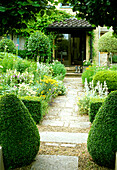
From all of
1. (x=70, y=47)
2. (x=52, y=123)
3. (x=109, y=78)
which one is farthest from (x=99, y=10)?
(x=70, y=47)

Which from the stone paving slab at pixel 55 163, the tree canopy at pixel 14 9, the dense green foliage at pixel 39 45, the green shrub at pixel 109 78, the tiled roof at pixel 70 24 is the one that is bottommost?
the stone paving slab at pixel 55 163

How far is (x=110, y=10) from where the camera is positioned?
7.89ft

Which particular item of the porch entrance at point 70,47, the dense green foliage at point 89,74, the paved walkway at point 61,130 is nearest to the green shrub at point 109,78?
the dense green foliage at point 89,74

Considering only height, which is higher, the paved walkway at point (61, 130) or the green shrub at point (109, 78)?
the green shrub at point (109, 78)

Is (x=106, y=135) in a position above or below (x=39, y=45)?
below

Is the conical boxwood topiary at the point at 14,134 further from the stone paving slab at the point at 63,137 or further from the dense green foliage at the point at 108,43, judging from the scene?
the dense green foliage at the point at 108,43

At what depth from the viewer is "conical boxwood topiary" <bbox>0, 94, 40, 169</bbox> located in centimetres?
271

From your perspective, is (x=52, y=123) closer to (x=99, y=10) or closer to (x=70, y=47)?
(x=99, y=10)

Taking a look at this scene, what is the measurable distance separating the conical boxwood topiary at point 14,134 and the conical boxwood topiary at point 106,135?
0.86 meters

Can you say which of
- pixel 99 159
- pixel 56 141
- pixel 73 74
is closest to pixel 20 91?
pixel 56 141

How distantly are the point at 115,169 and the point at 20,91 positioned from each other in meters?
3.92

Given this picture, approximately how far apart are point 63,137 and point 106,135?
1612 mm

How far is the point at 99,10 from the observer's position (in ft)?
8.05

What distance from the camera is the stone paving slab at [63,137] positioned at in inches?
158
